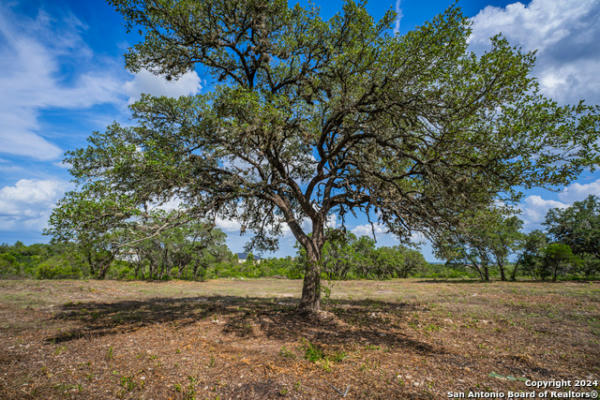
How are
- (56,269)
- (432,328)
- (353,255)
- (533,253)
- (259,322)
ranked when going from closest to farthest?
1. (432,328)
2. (259,322)
3. (56,269)
4. (533,253)
5. (353,255)

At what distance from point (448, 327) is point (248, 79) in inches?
512

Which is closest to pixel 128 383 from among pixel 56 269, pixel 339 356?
pixel 339 356

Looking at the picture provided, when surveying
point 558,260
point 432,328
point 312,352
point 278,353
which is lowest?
point 432,328

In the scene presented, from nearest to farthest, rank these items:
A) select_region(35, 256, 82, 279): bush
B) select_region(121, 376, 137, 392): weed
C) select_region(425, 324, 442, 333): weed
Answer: select_region(121, 376, 137, 392): weed < select_region(425, 324, 442, 333): weed < select_region(35, 256, 82, 279): bush

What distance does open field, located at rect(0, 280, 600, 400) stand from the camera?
4.73 meters

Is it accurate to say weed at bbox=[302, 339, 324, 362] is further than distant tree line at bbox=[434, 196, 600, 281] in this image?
No

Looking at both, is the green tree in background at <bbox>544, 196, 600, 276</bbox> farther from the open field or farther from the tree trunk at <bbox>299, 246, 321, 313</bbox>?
the tree trunk at <bbox>299, 246, 321, 313</bbox>

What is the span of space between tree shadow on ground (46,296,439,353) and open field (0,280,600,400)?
50mm

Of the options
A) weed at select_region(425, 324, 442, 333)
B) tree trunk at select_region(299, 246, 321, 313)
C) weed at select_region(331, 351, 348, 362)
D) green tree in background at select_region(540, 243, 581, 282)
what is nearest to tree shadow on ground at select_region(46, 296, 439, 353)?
tree trunk at select_region(299, 246, 321, 313)

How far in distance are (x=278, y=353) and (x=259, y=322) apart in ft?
11.2

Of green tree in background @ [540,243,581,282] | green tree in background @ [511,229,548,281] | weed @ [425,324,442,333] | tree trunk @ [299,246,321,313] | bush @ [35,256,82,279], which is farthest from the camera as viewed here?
green tree in background @ [511,229,548,281]

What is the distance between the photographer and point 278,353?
6469 mm

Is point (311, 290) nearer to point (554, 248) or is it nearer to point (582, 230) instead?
point (554, 248)

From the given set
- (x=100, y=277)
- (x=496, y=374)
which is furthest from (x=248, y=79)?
(x=100, y=277)
